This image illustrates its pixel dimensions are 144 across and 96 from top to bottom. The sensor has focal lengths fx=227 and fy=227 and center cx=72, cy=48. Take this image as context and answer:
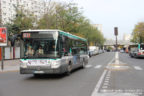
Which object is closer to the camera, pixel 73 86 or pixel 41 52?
pixel 73 86

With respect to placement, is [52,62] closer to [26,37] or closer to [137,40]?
[26,37]

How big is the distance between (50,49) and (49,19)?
20.3 meters

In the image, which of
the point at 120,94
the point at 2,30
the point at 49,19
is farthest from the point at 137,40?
the point at 120,94

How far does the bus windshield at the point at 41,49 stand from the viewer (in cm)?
1138

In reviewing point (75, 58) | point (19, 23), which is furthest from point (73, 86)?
point (19, 23)

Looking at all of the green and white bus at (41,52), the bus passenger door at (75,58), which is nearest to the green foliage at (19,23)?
the bus passenger door at (75,58)

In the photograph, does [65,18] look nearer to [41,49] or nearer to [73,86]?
[41,49]

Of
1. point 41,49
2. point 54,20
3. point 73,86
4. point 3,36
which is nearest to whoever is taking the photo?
point 73,86

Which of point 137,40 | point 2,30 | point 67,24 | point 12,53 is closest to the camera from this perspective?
point 2,30

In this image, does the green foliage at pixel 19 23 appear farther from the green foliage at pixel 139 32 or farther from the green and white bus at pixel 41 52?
the green foliage at pixel 139 32

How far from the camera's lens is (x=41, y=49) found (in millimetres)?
→ 11430

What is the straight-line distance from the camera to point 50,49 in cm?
1138

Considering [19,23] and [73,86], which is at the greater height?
[19,23]

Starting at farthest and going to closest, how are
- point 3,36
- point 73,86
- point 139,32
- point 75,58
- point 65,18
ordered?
point 139,32 < point 65,18 < point 3,36 < point 75,58 < point 73,86
